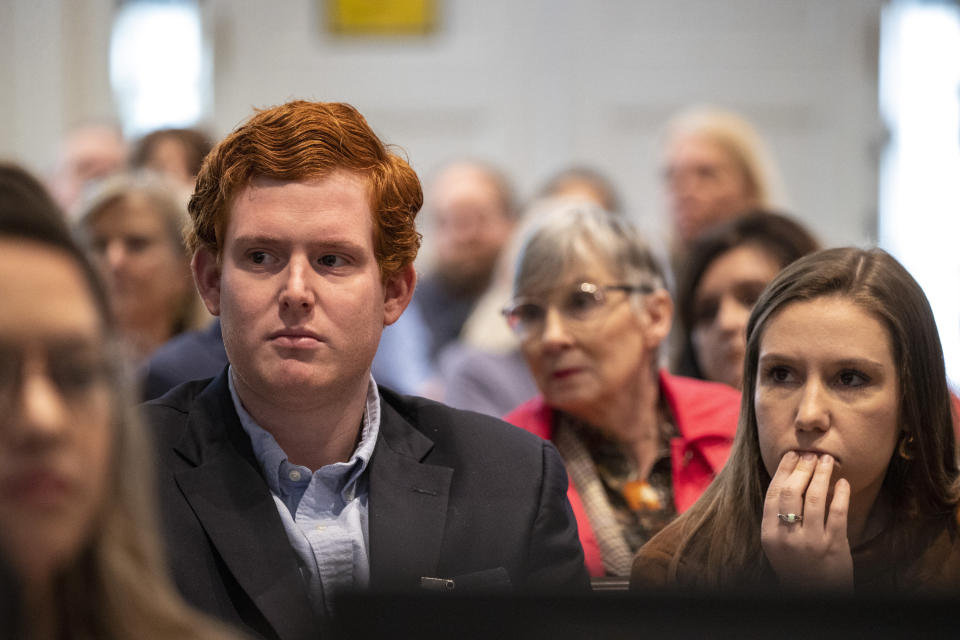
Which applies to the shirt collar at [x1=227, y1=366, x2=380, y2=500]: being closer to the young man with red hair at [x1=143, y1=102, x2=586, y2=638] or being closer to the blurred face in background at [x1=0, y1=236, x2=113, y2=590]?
the young man with red hair at [x1=143, y1=102, x2=586, y2=638]

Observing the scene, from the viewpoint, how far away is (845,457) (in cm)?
167

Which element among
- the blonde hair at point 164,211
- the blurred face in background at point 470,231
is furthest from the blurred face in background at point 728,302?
the blurred face in background at point 470,231

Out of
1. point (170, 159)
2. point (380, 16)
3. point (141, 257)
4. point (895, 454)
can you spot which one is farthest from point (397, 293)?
point (380, 16)

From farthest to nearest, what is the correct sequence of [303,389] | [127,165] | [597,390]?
[127,165] → [597,390] → [303,389]

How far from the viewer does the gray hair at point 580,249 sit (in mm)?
2371

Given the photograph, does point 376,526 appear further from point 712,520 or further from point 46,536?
point 46,536

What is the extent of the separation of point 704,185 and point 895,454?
2344mm

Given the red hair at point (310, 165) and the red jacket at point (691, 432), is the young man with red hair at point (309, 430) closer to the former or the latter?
the red hair at point (310, 165)

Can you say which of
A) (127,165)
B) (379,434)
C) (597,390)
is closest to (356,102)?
(127,165)

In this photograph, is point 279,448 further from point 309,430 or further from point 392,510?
point 392,510

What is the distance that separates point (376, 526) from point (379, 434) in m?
0.17

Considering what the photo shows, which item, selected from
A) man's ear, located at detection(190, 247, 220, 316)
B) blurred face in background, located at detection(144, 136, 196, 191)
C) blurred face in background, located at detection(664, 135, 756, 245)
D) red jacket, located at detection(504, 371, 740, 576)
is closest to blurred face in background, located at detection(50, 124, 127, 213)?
blurred face in background, located at detection(144, 136, 196, 191)

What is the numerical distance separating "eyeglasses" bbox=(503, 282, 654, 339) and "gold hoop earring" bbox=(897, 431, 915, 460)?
784 mm

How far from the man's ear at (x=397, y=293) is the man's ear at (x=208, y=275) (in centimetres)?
25
